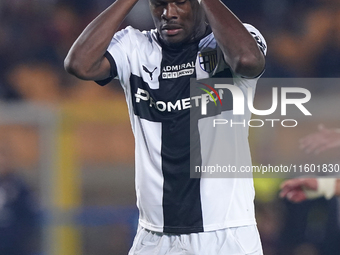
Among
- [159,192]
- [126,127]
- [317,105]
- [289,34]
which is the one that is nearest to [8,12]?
[126,127]

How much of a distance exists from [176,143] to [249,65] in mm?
417

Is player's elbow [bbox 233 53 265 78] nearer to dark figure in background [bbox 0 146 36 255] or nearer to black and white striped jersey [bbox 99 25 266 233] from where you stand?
black and white striped jersey [bbox 99 25 266 233]

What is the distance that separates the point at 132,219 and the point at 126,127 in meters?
0.78

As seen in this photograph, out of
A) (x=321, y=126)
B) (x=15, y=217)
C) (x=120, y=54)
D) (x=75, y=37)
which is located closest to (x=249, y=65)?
(x=120, y=54)

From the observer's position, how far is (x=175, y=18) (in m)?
1.80

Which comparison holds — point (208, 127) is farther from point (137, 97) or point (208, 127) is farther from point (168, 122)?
point (137, 97)

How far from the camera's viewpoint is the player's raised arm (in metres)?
1.78

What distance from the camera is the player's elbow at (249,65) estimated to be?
5.42 feet

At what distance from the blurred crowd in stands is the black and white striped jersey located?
2327 millimetres

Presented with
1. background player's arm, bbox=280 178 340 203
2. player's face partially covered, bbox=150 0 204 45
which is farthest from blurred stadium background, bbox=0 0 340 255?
player's face partially covered, bbox=150 0 204 45

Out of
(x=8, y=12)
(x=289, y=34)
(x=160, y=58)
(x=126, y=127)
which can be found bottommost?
(x=126, y=127)

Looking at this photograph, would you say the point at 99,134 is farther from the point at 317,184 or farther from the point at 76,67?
the point at 76,67

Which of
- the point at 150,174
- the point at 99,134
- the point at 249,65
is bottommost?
the point at 150,174

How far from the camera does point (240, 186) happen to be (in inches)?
70.2
